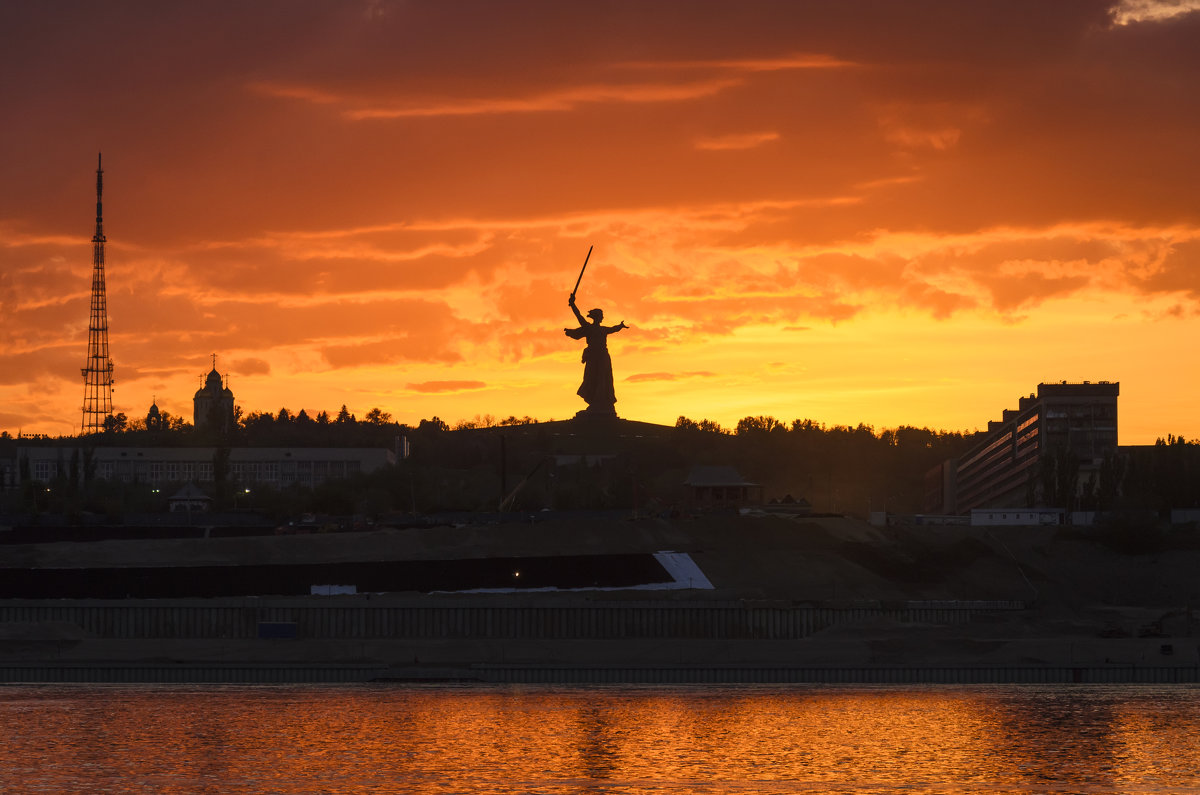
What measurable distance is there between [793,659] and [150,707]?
2878 cm

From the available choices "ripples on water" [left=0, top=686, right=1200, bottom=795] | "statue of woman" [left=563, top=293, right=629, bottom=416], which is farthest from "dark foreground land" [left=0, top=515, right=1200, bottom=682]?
"statue of woman" [left=563, top=293, right=629, bottom=416]

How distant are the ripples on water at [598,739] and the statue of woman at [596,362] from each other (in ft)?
249

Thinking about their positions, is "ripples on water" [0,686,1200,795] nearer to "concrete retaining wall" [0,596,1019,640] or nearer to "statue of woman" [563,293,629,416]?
"concrete retaining wall" [0,596,1019,640]

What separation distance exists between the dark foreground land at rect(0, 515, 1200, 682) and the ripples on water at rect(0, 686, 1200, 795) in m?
4.26

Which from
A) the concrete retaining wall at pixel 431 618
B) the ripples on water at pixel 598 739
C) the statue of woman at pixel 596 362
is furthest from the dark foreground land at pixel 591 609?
the statue of woman at pixel 596 362

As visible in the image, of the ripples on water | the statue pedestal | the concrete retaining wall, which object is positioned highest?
the statue pedestal

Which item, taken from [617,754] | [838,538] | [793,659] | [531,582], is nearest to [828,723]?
[617,754]

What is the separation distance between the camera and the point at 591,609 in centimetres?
7881

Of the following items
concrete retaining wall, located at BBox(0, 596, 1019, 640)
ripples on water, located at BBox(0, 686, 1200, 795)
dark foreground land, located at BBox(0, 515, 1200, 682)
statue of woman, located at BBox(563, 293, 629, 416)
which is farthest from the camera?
statue of woman, located at BBox(563, 293, 629, 416)

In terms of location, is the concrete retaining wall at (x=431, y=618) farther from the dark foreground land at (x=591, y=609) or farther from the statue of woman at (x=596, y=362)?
the statue of woman at (x=596, y=362)

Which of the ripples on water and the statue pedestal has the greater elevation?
A: the statue pedestal

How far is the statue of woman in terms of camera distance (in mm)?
140000

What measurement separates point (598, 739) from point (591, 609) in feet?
95.4

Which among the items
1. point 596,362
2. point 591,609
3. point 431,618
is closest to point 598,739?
point 591,609
